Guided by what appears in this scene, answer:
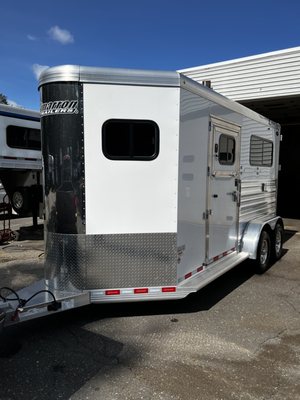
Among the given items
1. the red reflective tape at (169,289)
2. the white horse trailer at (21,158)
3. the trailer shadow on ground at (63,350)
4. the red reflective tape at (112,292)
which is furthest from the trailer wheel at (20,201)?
the red reflective tape at (169,289)

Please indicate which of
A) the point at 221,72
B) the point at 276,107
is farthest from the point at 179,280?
the point at 276,107

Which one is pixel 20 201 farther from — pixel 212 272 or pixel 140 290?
pixel 140 290

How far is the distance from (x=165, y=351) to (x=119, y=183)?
1693 mm

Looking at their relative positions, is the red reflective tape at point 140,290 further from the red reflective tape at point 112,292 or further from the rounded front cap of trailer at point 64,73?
the rounded front cap of trailer at point 64,73

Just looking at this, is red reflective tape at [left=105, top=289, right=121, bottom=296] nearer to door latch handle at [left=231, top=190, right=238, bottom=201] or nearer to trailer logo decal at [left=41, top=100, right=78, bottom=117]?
trailer logo decal at [left=41, top=100, right=78, bottom=117]

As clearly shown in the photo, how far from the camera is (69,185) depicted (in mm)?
3605

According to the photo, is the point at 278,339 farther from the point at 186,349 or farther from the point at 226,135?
the point at 226,135

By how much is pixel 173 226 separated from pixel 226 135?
1.71 metres

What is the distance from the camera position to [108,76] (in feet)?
11.6

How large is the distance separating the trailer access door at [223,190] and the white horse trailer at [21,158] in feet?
19.4

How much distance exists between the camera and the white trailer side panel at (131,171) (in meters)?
3.58

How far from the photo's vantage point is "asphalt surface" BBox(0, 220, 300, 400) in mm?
2855

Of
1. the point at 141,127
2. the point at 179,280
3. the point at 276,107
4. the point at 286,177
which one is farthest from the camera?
the point at 286,177

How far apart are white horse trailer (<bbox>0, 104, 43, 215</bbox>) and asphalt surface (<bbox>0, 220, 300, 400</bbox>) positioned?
Answer: 6115 millimetres
